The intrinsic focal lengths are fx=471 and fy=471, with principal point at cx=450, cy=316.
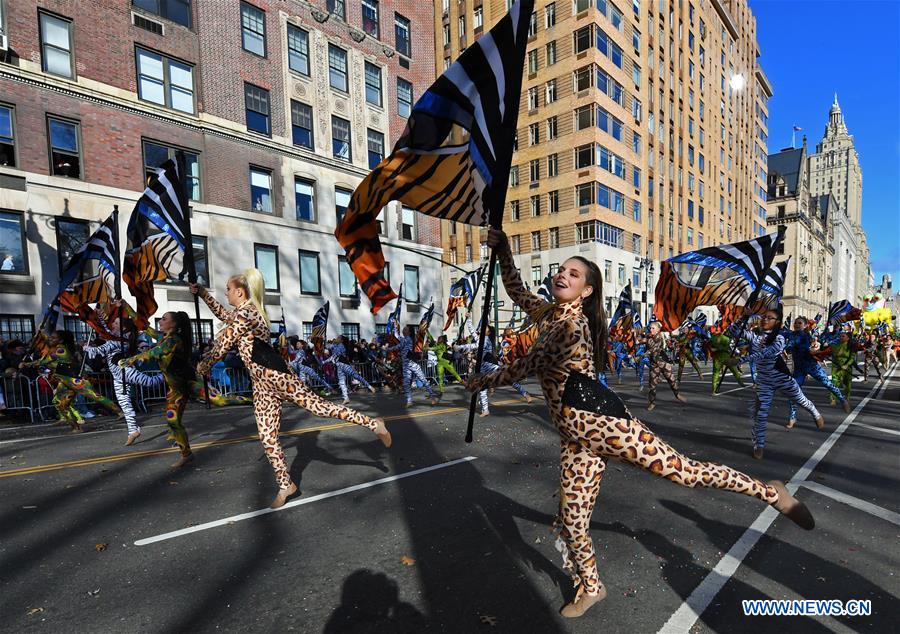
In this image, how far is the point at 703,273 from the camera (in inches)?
412

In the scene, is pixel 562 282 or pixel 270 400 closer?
pixel 562 282

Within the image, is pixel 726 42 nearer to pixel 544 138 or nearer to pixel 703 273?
pixel 544 138

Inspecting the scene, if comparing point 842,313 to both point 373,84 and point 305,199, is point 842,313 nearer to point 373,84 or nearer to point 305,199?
point 305,199

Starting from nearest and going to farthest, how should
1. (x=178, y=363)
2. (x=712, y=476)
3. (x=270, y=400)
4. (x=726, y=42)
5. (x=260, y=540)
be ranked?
(x=712, y=476) → (x=260, y=540) → (x=270, y=400) → (x=178, y=363) → (x=726, y=42)

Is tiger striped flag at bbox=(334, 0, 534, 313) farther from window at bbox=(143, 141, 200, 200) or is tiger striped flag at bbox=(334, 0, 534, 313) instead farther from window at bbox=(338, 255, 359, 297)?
window at bbox=(338, 255, 359, 297)

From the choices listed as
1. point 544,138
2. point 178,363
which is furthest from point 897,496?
point 544,138

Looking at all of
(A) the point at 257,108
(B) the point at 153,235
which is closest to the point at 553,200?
(A) the point at 257,108

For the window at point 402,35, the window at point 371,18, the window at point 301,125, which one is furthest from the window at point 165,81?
the window at point 402,35

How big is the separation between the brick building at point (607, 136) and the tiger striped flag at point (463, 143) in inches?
1242

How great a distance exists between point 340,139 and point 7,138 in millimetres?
13609

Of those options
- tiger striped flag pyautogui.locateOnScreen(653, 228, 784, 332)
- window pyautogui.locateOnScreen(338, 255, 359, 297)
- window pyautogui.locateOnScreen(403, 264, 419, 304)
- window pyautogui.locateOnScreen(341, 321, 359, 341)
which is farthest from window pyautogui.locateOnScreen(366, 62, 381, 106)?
tiger striped flag pyautogui.locateOnScreen(653, 228, 784, 332)

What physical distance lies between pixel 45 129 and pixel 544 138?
31.6 metres

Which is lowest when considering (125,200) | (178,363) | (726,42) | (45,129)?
(178,363)

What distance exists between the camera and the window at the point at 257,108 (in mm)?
22000
